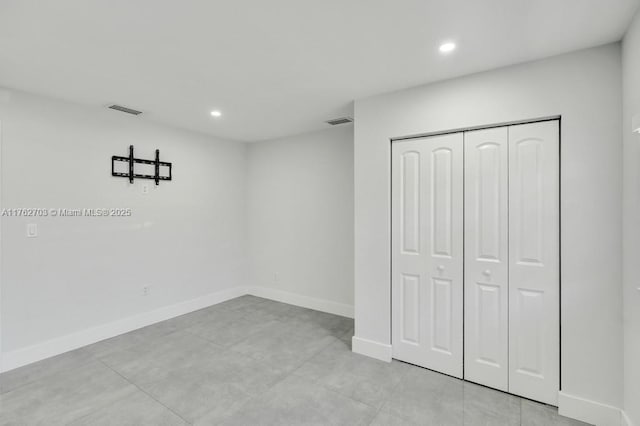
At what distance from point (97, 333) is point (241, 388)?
1.99 metres

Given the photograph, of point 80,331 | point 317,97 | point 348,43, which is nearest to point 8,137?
point 80,331

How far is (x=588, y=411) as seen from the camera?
6.76 feet

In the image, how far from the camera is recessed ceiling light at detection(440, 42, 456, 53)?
2.05m

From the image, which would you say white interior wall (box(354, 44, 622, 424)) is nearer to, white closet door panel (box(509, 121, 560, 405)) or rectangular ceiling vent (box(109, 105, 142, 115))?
white closet door panel (box(509, 121, 560, 405))

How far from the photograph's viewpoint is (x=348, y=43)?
80.8 inches

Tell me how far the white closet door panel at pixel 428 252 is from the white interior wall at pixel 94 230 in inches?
114

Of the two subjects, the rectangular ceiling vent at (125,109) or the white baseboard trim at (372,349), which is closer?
the white baseboard trim at (372,349)

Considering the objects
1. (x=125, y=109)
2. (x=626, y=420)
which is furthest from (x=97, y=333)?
(x=626, y=420)

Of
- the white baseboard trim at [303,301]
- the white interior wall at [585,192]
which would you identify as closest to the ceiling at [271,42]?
the white interior wall at [585,192]

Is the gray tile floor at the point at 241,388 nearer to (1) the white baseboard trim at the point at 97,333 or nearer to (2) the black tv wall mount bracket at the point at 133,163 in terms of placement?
(1) the white baseboard trim at the point at 97,333

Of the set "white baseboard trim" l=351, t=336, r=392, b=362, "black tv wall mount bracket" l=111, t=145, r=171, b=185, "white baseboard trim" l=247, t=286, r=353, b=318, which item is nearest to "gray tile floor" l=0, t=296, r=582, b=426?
"white baseboard trim" l=351, t=336, r=392, b=362

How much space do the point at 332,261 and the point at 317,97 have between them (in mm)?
2209

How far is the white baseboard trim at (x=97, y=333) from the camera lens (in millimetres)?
2814

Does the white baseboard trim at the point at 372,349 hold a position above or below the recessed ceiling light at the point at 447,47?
below
